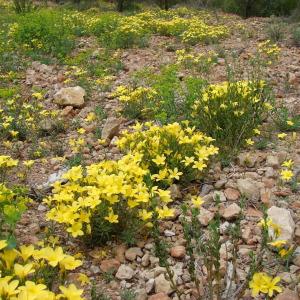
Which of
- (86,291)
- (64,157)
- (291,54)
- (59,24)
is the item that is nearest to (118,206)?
(86,291)

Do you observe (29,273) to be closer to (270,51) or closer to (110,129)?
Answer: (110,129)

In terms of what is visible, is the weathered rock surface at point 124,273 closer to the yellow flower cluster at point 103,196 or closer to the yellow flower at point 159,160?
the yellow flower cluster at point 103,196

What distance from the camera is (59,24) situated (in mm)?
11062

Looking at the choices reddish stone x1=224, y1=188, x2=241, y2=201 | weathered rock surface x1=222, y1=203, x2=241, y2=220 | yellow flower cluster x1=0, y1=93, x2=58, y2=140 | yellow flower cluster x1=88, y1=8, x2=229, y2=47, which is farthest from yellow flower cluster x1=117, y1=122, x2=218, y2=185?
yellow flower cluster x1=88, y1=8, x2=229, y2=47

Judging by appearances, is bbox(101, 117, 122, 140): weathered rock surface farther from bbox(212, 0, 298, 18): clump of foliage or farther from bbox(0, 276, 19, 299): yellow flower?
bbox(212, 0, 298, 18): clump of foliage

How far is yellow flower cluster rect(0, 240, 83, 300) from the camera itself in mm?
1954

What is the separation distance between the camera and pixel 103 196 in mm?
3141

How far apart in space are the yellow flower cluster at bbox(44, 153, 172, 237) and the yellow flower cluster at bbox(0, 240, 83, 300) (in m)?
0.48

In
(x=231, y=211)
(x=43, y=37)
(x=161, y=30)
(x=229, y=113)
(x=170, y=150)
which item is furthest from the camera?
(x=161, y=30)

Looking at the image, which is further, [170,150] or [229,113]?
[229,113]

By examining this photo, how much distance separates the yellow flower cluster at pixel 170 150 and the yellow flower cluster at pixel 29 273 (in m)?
1.56

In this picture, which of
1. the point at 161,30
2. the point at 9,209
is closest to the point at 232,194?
the point at 9,209

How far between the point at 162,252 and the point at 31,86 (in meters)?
5.52

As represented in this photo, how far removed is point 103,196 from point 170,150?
3.41 ft
